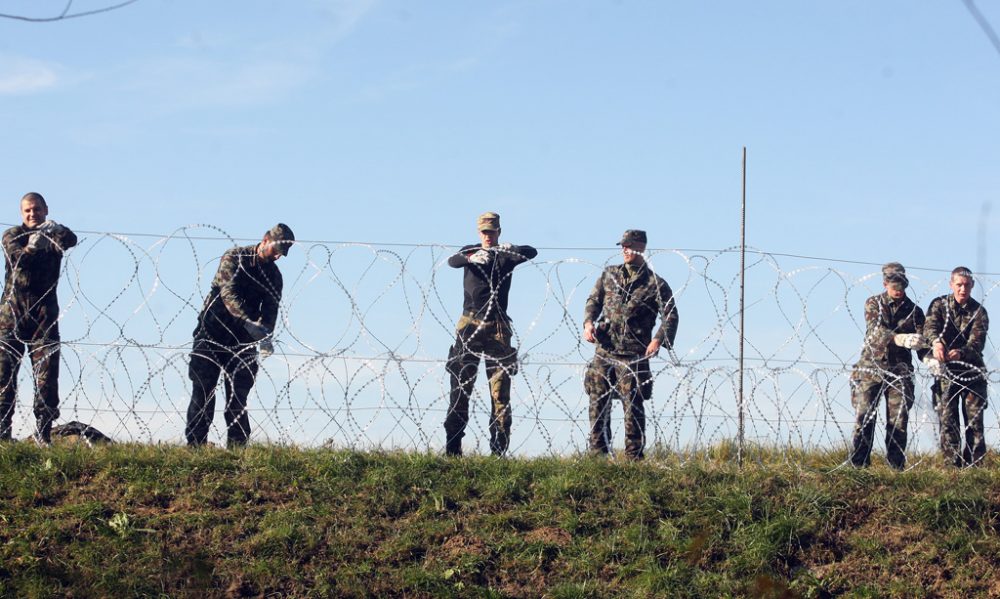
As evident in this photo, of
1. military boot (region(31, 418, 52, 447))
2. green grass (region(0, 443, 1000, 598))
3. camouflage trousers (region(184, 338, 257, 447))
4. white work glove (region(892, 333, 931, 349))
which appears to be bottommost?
green grass (region(0, 443, 1000, 598))

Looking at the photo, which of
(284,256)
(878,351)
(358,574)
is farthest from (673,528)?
(284,256)

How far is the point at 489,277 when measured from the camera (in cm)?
943

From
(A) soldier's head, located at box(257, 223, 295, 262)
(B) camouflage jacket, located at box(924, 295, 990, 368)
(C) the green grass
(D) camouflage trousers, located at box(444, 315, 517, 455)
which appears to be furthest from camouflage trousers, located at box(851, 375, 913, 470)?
(A) soldier's head, located at box(257, 223, 295, 262)

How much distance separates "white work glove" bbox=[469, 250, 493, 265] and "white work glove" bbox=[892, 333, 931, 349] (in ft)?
9.69

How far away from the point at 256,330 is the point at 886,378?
4.37m

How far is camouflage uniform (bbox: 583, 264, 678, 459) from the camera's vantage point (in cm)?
922

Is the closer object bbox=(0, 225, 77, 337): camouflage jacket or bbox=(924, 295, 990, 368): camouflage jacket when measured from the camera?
bbox=(0, 225, 77, 337): camouflage jacket

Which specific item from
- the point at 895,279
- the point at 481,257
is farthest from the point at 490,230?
the point at 895,279

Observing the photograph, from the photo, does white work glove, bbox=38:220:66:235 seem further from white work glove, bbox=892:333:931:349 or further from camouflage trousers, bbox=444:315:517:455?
white work glove, bbox=892:333:931:349

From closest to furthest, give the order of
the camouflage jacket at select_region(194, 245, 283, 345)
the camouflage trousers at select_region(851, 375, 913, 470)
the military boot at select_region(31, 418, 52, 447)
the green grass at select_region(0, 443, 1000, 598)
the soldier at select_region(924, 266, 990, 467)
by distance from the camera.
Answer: the green grass at select_region(0, 443, 1000, 598) < the military boot at select_region(31, 418, 52, 447) < the camouflage jacket at select_region(194, 245, 283, 345) < the camouflage trousers at select_region(851, 375, 913, 470) < the soldier at select_region(924, 266, 990, 467)

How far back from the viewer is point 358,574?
7.75 metres

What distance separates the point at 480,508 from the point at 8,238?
3771mm

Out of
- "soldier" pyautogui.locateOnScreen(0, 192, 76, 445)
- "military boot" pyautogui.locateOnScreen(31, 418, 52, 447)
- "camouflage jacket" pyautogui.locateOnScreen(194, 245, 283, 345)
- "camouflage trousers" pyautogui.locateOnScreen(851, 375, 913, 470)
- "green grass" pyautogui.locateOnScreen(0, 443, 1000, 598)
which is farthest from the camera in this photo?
"camouflage trousers" pyautogui.locateOnScreen(851, 375, 913, 470)

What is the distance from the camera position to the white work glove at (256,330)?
9211 mm
